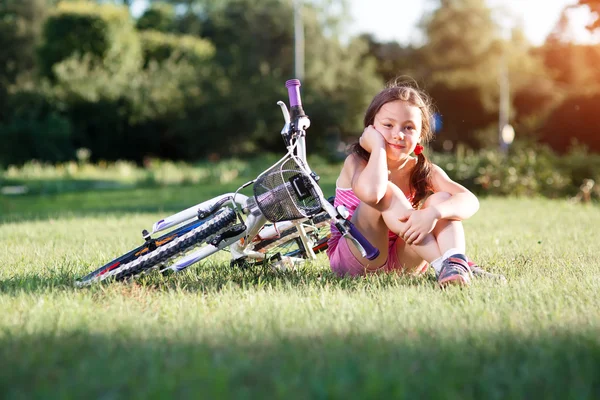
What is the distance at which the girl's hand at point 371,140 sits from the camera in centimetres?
364

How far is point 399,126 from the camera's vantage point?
3.70 m

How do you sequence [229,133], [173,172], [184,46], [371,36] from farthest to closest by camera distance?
[371,36] < [184,46] < [229,133] < [173,172]

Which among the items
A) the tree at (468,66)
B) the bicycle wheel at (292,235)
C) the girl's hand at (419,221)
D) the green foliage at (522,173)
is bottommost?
the green foliage at (522,173)

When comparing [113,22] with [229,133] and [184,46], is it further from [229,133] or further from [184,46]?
[229,133]

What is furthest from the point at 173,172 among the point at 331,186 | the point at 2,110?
the point at 2,110

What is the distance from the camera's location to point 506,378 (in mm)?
2105

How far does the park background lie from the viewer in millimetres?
2158

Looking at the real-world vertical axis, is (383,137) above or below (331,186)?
above

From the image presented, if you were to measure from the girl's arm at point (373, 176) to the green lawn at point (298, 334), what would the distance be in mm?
435

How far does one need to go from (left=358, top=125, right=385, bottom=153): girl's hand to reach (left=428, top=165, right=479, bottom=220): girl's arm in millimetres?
411

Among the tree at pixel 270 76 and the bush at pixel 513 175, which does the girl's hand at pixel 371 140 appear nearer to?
the bush at pixel 513 175

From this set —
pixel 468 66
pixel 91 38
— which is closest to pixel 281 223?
pixel 91 38

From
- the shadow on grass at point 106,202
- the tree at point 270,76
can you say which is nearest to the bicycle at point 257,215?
the shadow on grass at point 106,202

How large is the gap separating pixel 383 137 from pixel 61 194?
1104cm
